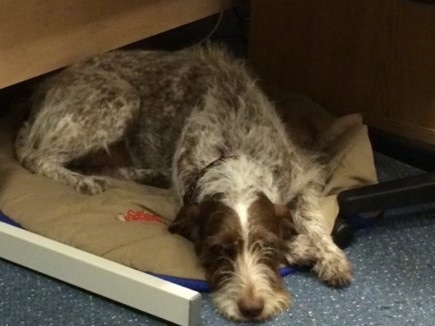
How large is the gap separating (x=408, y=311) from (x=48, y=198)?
1086 mm

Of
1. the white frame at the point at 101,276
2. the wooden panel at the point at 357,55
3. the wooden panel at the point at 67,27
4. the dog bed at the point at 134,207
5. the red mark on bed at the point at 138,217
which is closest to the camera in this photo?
the white frame at the point at 101,276

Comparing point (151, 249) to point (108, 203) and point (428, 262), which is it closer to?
point (108, 203)

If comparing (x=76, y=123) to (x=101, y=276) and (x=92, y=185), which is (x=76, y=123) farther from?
(x=101, y=276)

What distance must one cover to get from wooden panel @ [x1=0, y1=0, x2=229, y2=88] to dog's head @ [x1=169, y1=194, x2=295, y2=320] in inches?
22.9

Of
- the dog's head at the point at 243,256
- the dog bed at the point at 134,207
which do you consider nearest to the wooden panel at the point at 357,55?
the dog bed at the point at 134,207

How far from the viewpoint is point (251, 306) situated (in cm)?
199

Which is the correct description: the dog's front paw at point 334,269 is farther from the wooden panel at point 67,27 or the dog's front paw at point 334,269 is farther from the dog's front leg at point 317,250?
the wooden panel at point 67,27

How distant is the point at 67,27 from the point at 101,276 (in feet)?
2.25

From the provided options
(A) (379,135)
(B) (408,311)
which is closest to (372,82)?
(A) (379,135)

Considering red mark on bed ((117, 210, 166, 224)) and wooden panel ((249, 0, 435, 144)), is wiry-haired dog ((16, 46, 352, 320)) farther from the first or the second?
wooden panel ((249, 0, 435, 144))

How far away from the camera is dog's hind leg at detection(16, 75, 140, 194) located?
267 cm

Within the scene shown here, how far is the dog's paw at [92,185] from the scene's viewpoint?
2.52 m

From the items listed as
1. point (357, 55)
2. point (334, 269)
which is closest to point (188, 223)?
point (334, 269)

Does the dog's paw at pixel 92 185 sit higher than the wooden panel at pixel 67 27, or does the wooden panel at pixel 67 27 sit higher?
the wooden panel at pixel 67 27
